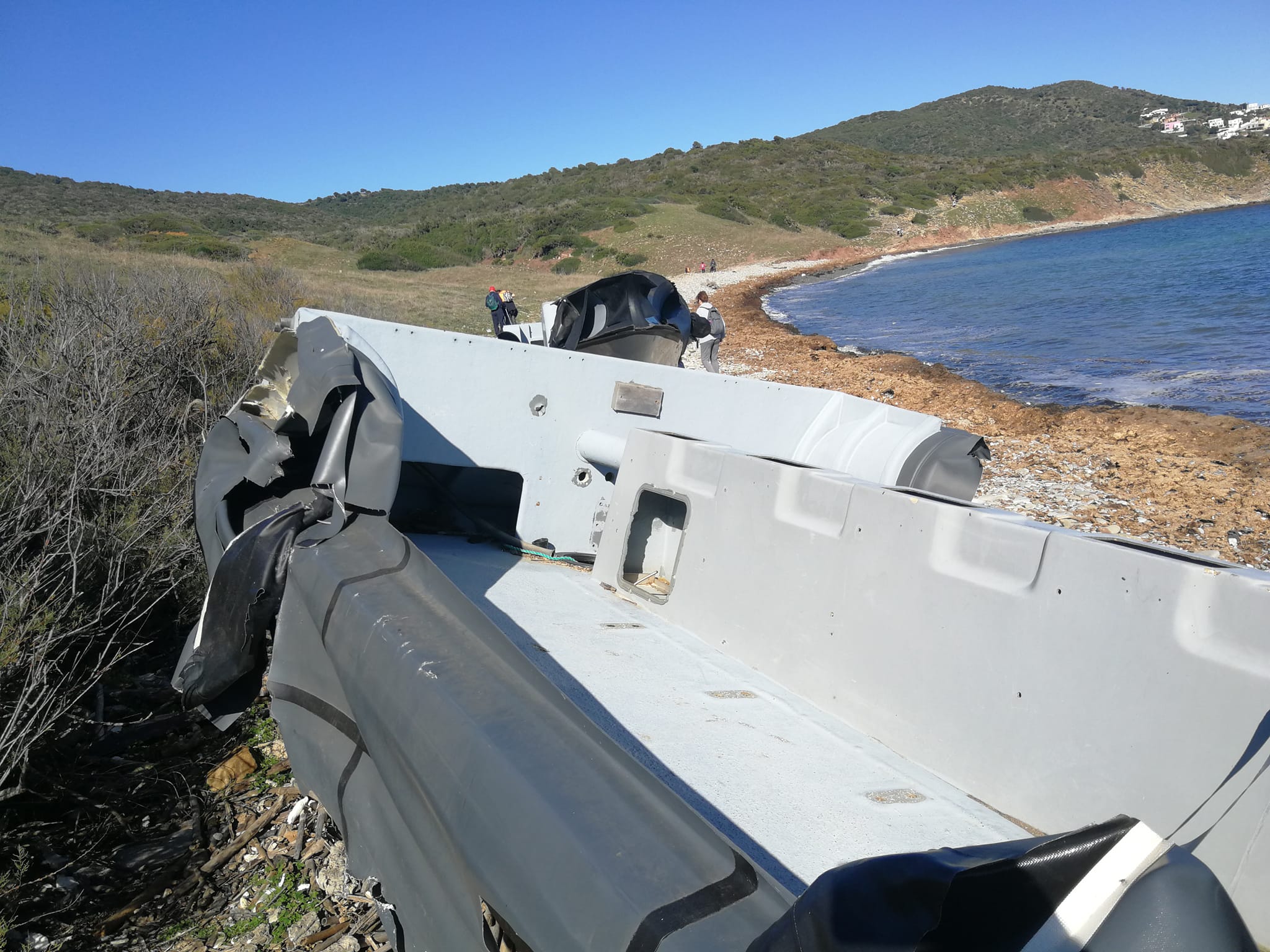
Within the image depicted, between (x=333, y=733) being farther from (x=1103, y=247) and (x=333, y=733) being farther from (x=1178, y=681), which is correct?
(x=1103, y=247)

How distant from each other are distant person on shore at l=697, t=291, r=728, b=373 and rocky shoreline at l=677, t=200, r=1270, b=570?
1265 mm

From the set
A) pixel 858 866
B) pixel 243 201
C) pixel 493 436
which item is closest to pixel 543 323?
pixel 493 436

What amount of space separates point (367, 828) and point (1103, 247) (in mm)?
47580

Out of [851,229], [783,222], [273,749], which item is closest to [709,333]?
[273,749]

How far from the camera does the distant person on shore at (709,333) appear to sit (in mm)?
13383

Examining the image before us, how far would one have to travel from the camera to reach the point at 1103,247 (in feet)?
135

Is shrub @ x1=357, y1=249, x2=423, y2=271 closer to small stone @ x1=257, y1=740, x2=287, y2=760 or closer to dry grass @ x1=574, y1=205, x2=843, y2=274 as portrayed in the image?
dry grass @ x1=574, y1=205, x2=843, y2=274

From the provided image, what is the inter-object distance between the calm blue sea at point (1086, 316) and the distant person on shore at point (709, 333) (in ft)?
16.5

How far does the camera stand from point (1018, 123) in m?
116

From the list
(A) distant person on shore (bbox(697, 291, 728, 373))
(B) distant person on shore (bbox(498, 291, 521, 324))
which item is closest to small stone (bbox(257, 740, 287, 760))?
(A) distant person on shore (bbox(697, 291, 728, 373))

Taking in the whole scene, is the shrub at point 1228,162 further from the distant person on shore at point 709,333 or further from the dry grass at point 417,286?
the distant person on shore at point 709,333

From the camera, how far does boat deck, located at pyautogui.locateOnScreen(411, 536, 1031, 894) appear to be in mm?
2352

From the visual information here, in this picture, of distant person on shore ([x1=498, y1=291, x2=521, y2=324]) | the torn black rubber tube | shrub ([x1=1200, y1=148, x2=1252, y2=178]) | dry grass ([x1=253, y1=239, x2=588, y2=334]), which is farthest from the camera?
shrub ([x1=1200, y1=148, x2=1252, y2=178])

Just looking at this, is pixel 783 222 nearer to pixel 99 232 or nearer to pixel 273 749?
pixel 99 232
